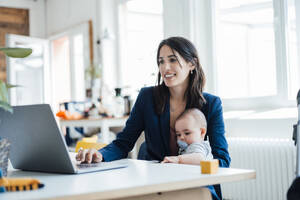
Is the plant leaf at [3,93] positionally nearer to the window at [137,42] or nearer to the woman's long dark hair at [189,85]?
the woman's long dark hair at [189,85]

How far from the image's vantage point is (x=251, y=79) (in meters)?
3.36

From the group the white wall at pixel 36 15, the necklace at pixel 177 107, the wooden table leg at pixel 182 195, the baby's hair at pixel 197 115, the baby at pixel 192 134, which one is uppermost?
the white wall at pixel 36 15

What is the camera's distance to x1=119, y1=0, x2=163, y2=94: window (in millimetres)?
4656

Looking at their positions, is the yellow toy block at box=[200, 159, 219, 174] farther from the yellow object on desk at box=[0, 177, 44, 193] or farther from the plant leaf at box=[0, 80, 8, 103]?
the plant leaf at box=[0, 80, 8, 103]

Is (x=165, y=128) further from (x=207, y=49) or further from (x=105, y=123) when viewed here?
(x=105, y=123)

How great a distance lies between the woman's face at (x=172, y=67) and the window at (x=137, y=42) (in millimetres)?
2564

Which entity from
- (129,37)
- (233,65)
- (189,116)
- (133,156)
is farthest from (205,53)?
(189,116)

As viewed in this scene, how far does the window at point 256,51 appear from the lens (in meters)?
2.98

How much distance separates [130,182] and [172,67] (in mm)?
1066

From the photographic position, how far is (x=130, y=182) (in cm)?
101

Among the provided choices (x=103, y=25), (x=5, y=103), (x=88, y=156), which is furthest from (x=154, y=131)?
(x=103, y=25)

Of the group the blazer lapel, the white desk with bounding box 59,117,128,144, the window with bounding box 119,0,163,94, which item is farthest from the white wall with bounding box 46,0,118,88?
the blazer lapel

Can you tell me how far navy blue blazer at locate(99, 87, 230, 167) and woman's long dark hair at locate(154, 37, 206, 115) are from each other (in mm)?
27

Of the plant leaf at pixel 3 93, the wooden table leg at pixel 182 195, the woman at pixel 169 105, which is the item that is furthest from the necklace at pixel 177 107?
the plant leaf at pixel 3 93
